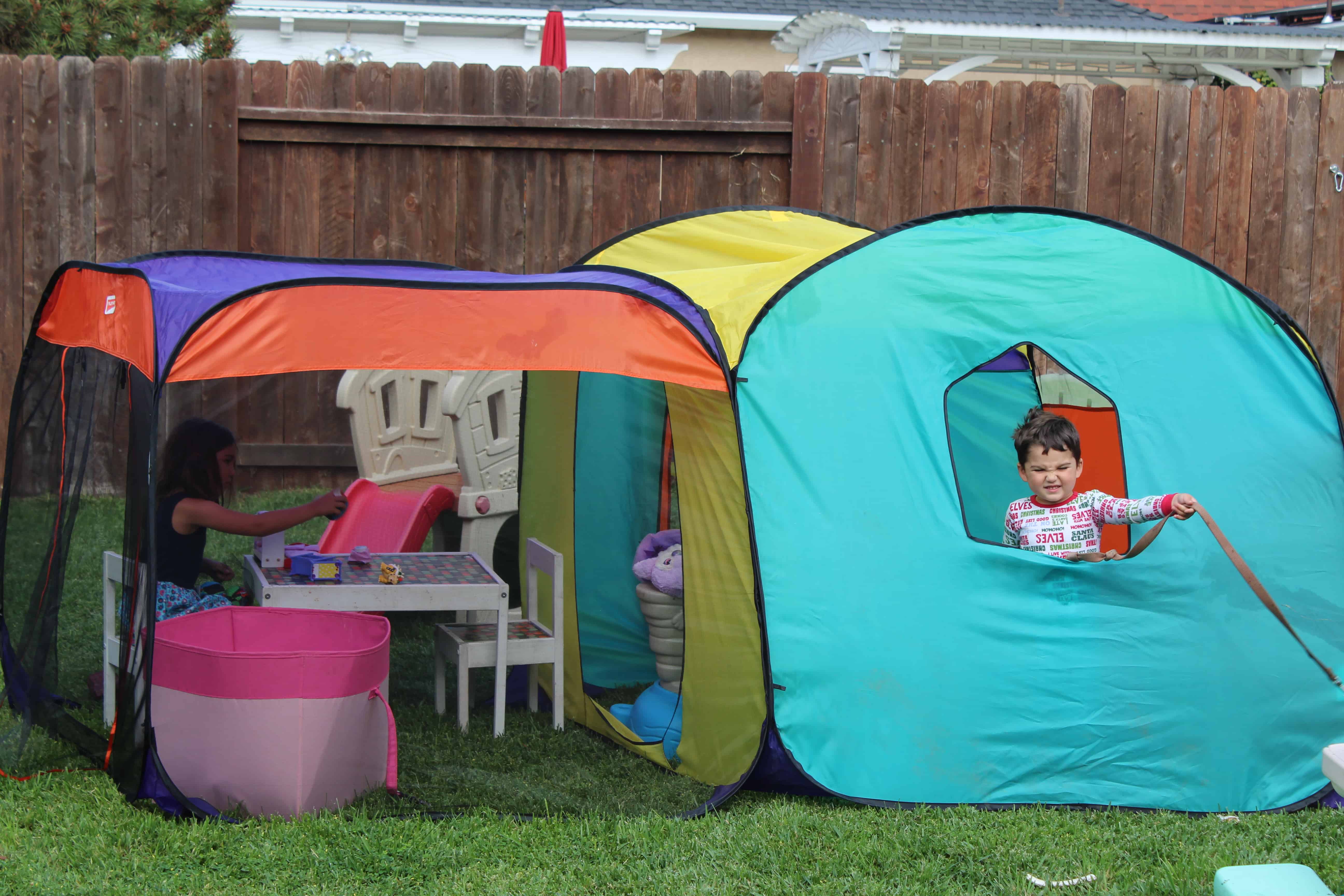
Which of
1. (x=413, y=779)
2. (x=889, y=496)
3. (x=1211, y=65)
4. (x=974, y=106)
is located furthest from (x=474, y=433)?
(x=1211, y=65)

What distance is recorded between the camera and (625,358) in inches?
139

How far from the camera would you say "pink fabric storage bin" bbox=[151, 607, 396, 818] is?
11.1ft

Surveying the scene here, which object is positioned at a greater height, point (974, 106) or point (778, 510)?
point (974, 106)

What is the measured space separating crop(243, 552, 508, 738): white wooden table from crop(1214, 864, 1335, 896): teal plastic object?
2.32 m

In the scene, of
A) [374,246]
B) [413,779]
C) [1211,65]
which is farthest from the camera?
[1211,65]

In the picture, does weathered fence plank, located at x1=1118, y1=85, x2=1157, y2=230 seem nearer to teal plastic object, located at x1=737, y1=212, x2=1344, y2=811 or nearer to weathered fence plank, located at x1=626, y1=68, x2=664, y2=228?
weathered fence plank, located at x1=626, y1=68, x2=664, y2=228

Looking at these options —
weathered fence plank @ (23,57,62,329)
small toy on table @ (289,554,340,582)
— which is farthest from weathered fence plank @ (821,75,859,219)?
weathered fence plank @ (23,57,62,329)

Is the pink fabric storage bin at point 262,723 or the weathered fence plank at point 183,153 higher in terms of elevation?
the weathered fence plank at point 183,153

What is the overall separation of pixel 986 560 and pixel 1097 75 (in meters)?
9.31

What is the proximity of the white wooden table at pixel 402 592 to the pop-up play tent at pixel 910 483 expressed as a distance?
610mm

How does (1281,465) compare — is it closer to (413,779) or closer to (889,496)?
(889,496)

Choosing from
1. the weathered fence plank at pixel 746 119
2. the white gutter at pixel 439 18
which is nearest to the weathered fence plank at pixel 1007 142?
the weathered fence plank at pixel 746 119

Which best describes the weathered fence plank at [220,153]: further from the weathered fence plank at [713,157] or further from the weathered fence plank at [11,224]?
the weathered fence plank at [713,157]

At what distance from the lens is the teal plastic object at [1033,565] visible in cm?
349
